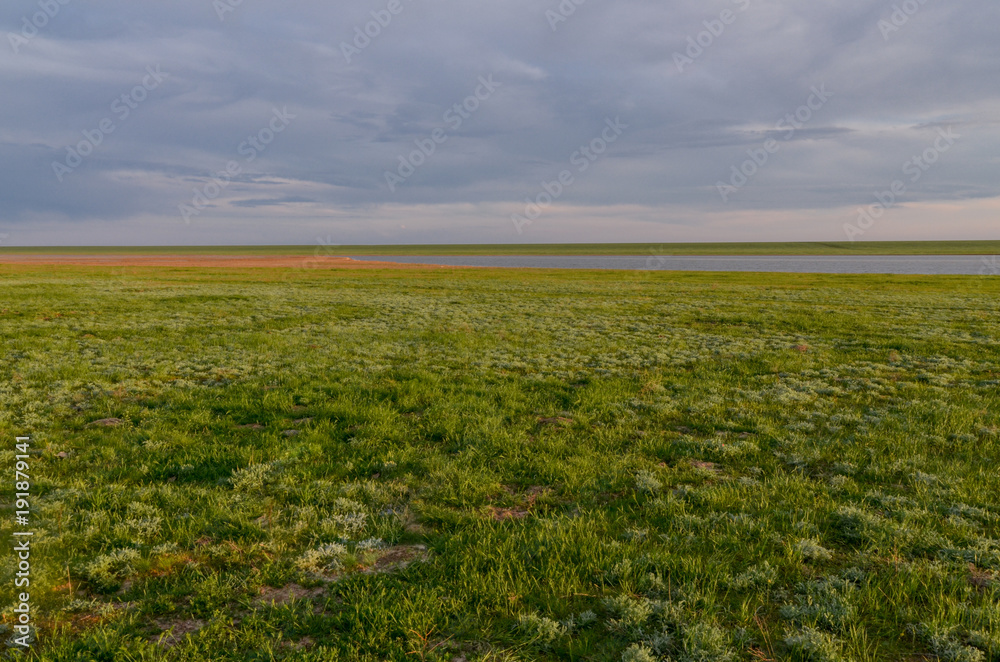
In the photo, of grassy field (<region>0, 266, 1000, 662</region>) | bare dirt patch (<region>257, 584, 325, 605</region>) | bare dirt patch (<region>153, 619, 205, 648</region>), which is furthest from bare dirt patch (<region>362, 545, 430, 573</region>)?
bare dirt patch (<region>153, 619, 205, 648</region>)

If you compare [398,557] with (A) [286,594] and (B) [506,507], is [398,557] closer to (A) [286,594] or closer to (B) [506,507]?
(A) [286,594]

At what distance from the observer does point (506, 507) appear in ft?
27.0

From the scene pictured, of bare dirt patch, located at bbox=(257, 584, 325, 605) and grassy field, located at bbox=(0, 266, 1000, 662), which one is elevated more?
grassy field, located at bbox=(0, 266, 1000, 662)

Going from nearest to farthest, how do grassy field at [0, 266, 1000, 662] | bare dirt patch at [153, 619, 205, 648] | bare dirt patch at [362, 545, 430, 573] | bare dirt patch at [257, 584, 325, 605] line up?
bare dirt patch at [153, 619, 205, 648] < grassy field at [0, 266, 1000, 662] < bare dirt patch at [257, 584, 325, 605] < bare dirt patch at [362, 545, 430, 573]

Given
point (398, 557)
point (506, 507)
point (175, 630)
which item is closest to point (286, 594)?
point (175, 630)

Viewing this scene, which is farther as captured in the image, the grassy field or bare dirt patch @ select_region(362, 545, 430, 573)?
bare dirt patch @ select_region(362, 545, 430, 573)

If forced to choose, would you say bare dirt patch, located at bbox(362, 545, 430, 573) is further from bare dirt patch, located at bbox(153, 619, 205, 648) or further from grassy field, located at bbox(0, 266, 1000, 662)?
bare dirt patch, located at bbox(153, 619, 205, 648)

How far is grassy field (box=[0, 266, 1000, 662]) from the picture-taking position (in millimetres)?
5297

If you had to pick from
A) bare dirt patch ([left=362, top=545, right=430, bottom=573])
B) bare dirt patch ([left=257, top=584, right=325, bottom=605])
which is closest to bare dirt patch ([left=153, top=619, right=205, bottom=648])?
bare dirt patch ([left=257, top=584, right=325, bottom=605])

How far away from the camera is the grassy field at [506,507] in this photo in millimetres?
5297

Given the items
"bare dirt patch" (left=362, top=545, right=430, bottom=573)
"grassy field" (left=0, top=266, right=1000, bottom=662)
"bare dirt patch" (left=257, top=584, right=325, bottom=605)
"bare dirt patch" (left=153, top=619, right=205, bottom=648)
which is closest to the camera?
"bare dirt patch" (left=153, top=619, right=205, bottom=648)

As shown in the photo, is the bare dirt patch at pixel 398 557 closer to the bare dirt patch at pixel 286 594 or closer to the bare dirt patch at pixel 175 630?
the bare dirt patch at pixel 286 594

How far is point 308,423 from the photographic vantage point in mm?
11961

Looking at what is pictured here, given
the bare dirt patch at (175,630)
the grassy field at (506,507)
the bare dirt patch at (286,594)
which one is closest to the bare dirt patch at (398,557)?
the grassy field at (506,507)
